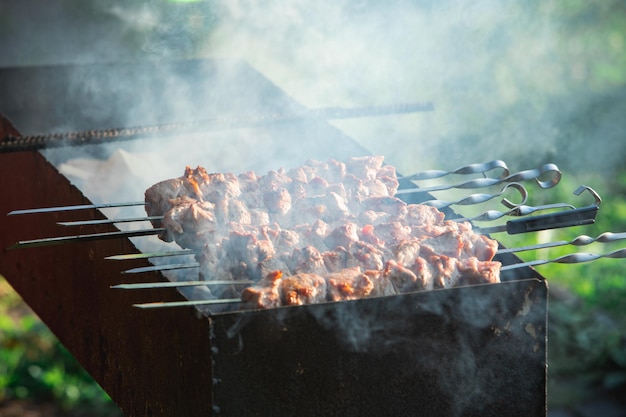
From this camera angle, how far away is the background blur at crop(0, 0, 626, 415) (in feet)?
23.8

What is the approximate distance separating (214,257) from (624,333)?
5.25m

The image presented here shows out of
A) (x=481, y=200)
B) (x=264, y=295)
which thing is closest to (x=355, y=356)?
(x=264, y=295)

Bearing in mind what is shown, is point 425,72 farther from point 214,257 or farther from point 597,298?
point 214,257

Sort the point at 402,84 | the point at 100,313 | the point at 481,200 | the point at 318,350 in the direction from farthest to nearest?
the point at 402,84 < the point at 100,313 < the point at 481,200 < the point at 318,350

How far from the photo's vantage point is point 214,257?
3072mm

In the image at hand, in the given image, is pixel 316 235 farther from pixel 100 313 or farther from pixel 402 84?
pixel 402 84

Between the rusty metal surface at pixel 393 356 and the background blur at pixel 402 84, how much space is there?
425 cm

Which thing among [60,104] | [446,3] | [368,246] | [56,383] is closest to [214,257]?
[368,246]

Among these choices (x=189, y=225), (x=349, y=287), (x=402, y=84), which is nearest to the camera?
(x=349, y=287)

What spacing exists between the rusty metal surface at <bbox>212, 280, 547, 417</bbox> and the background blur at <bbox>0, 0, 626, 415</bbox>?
167 inches

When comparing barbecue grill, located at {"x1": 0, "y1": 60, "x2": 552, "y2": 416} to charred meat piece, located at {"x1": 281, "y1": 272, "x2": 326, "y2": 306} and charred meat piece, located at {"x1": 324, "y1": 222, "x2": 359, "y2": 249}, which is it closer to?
charred meat piece, located at {"x1": 281, "y1": 272, "x2": 326, "y2": 306}

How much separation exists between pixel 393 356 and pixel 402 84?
21.3ft

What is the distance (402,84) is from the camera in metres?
8.96

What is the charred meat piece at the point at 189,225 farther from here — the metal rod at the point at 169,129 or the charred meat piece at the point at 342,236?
the metal rod at the point at 169,129
